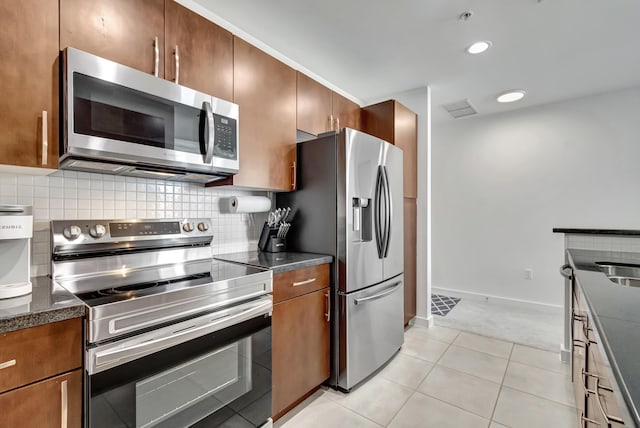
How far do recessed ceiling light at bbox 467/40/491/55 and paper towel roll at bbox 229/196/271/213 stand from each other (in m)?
2.00

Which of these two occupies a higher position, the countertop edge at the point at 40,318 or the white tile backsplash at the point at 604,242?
the white tile backsplash at the point at 604,242

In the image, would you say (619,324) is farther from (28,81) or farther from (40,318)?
(28,81)

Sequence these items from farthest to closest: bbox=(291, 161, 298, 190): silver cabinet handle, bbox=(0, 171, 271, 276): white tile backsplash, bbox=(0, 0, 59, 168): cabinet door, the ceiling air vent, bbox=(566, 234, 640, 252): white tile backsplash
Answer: the ceiling air vent
bbox=(291, 161, 298, 190): silver cabinet handle
bbox=(566, 234, 640, 252): white tile backsplash
bbox=(0, 171, 271, 276): white tile backsplash
bbox=(0, 0, 59, 168): cabinet door

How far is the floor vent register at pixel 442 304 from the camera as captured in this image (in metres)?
3.70

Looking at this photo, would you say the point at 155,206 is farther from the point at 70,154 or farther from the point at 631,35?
the point at 631,35

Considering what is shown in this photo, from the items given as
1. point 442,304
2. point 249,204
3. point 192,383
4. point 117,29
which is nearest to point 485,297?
point 442,304

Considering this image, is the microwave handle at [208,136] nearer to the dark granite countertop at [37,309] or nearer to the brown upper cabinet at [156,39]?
the brown upper cabinet at [156,39]

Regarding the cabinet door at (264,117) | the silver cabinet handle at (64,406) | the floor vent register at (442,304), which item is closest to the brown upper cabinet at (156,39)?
the cabinet door at (264,117)

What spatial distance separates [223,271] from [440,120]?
383 cm

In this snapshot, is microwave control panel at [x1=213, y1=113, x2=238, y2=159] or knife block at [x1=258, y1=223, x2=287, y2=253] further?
knife block at [x1=258, y1=223, x2=287, y2=253]

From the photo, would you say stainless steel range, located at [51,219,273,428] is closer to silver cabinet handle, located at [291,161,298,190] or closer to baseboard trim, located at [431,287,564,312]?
silver cabinet handle, located at [291,161,298,190]

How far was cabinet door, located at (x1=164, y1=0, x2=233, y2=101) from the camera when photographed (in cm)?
154

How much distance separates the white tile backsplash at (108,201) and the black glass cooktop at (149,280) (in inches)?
12.1

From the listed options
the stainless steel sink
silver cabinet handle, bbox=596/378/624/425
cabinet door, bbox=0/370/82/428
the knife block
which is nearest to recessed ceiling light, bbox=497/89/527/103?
the stainless steel sink
